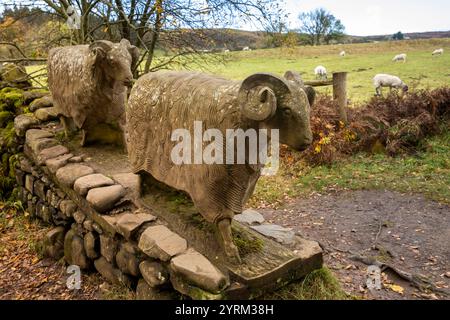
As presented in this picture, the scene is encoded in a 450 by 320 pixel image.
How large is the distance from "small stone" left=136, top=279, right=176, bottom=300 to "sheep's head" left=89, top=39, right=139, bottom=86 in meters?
2.16

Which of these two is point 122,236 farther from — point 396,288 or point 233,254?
point 396,288

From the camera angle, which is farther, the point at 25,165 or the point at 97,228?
the point at 25,165

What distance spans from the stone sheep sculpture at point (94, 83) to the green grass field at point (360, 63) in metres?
3.84

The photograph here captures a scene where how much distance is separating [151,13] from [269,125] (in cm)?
565

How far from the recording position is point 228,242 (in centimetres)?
285

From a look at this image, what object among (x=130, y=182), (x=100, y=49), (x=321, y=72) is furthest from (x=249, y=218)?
(x=321, y=72)

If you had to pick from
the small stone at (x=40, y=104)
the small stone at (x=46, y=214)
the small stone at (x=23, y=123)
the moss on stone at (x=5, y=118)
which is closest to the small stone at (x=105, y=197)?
the small stone at (x=46, y=214)

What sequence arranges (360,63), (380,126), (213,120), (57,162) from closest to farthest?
(213,120) → (57,162) → (380,126) → (360,63)

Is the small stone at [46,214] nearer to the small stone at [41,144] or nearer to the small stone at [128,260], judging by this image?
the small stone at [41,144]

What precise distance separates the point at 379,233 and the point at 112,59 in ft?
12.6

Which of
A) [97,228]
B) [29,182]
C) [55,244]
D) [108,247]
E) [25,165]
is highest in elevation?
[25,165]

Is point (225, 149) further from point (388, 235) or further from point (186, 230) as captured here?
point (388, 235)
